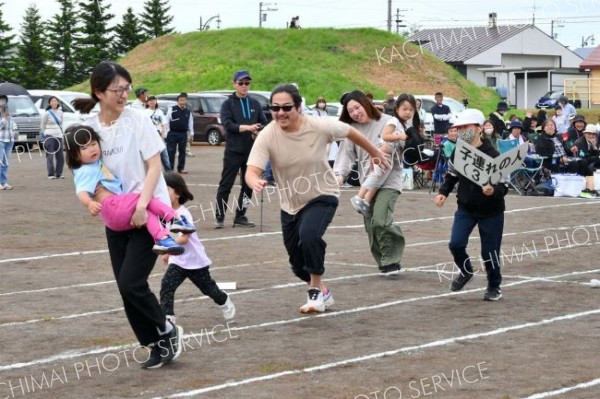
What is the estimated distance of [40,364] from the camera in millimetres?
8117

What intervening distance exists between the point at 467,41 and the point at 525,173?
244 feet

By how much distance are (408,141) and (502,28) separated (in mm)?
88904

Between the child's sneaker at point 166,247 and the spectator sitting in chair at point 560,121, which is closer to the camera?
the child's sneaker at point 166,247

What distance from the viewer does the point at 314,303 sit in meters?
9.96

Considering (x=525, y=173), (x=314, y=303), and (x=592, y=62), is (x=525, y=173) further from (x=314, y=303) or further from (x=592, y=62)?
Result: (x=592, y=62)

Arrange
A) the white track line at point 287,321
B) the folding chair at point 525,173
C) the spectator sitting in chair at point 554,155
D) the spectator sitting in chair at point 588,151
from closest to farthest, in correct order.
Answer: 1. the white track line at point 287,321
2. the folding chair at point 525,173
3. the spectator sitting in chair at point 588,151
4. the spectator sitting in chair at point 554,155

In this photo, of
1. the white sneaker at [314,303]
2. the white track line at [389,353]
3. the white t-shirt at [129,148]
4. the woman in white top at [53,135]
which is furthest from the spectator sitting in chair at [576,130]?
the white t-shirt at [129,148]

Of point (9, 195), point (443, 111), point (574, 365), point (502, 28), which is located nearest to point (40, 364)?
point (574, 365)

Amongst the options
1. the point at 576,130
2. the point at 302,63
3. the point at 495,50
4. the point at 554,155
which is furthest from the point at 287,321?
the point at 495,50

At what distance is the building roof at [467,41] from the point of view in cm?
9450

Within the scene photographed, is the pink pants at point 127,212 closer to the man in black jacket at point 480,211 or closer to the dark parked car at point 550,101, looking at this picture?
the man in black jacket at point 480,211

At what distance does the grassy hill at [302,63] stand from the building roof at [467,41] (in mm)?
20635

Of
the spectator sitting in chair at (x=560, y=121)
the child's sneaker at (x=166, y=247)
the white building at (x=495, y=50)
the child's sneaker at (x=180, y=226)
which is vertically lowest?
the child's sneaker at (x=166, y=247)

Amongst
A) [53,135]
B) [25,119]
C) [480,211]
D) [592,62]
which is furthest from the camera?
[592,62]
